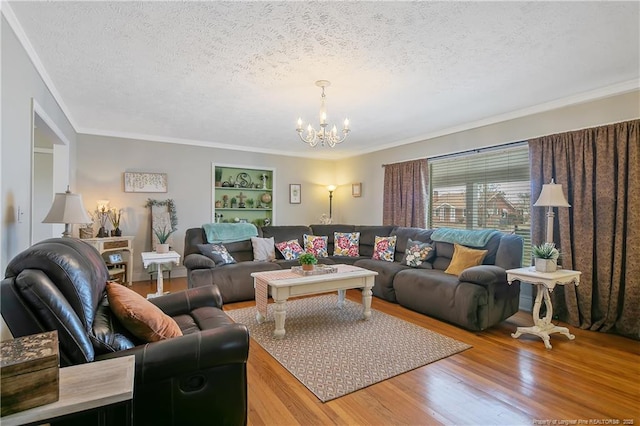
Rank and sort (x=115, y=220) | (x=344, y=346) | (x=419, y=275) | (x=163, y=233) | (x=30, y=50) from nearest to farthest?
(x=30, y=50), (x=344, y=346), (x=419, y=275), (x=115, y=220), (x=163, y=233)

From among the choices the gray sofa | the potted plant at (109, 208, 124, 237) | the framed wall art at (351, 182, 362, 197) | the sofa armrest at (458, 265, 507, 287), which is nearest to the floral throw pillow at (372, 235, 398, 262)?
the gray sofa

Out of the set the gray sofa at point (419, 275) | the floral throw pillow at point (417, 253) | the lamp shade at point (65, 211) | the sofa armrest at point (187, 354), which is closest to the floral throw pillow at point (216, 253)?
the gray sofa at point (419, 275)

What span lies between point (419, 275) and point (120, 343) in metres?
3.11

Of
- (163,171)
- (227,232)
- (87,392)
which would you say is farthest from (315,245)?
(87,392)

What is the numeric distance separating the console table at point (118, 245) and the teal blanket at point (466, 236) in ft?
14.6

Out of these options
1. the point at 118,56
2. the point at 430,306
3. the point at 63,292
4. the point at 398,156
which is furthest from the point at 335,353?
the point at 398,156

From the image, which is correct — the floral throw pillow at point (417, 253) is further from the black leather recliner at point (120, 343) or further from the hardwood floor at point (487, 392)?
the black leather recliner at point (120, 343)

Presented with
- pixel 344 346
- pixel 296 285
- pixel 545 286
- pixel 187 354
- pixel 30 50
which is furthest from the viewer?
pixel 296 285

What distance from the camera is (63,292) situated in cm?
135

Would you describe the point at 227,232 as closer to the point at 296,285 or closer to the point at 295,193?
the point at 296,285

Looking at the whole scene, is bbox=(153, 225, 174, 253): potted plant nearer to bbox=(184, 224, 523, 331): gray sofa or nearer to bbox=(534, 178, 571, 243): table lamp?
bbox=(184, 224, 523, 331): gray sofa

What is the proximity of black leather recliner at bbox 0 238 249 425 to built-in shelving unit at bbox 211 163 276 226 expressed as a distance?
4342mm

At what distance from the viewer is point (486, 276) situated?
125 inches

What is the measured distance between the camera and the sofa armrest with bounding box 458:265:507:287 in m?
3.17
